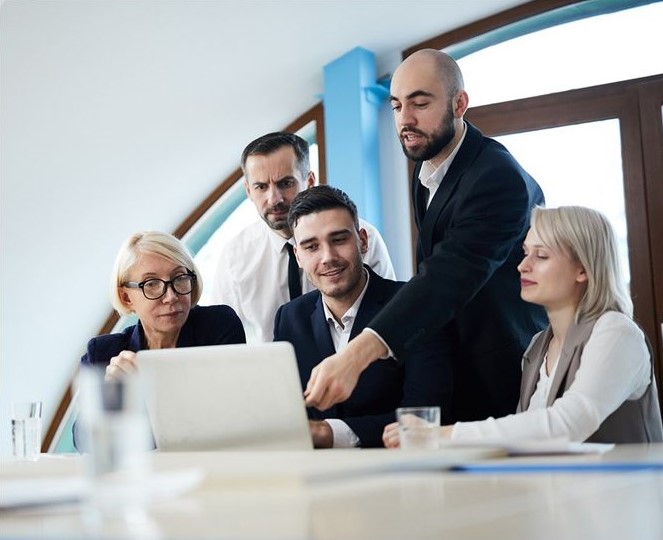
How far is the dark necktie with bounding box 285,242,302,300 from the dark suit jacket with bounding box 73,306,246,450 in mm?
322

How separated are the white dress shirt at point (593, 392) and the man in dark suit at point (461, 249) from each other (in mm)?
329

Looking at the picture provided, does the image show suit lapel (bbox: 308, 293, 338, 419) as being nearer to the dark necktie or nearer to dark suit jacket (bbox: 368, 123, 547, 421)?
dark suit jacket (bbox: 368, 123, 547, 421)

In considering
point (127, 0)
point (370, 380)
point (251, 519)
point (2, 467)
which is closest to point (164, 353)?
point (2, 467)

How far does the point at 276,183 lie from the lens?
3.24m

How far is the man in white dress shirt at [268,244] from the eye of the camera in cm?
324

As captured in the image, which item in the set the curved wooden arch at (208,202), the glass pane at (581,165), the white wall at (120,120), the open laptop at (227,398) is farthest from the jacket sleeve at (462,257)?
the curved wooden arch at (208,202)

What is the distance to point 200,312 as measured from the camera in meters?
2.90

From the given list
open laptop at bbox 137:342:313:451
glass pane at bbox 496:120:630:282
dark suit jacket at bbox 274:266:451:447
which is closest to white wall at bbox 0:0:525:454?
glass pane at bbox 496:120:630:282

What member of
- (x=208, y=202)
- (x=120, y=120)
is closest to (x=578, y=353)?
(x=120, y=120)

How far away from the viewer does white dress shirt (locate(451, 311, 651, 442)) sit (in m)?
1.98

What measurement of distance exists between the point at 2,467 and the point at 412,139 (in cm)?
139

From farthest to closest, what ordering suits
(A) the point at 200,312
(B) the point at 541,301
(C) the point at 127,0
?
(C) the point at 127,0
(A) the point at 200,312
(B) the point at 541,301

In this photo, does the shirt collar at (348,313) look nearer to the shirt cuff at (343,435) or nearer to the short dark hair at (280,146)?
the shirt cuff at (343,435)

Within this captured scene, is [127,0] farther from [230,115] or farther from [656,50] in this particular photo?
[656,50]
